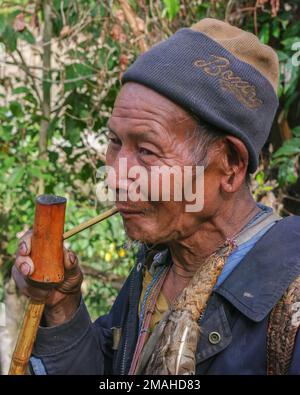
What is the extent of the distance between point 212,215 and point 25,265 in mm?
514

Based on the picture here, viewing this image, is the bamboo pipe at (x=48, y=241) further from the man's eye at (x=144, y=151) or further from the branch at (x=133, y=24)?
the branch at (x=133, y=24)

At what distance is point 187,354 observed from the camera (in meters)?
1.62

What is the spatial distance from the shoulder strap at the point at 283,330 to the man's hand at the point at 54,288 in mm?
610

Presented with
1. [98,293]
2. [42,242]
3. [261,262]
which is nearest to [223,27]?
[261,262]

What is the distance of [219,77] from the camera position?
1648 mm

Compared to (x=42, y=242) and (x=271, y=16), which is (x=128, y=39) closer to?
(x=271, y=16)

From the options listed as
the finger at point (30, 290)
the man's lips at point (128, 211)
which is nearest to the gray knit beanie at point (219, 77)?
A: the man's lips at point (128, 211)

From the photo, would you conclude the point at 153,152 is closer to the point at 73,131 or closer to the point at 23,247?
the point at 23,247

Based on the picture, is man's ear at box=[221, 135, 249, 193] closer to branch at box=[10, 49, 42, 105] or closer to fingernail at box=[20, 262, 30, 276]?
fingernail at box=[20, 262, 30, 276]

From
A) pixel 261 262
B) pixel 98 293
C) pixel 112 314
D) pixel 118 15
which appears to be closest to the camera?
pixel 261 262

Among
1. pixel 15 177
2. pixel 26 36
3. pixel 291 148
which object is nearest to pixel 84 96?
pixel 26 36

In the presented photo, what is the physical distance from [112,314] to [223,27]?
964 mm

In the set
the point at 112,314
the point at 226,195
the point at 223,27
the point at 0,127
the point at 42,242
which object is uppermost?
the point at 223,27

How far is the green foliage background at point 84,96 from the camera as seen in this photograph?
11.9ft
